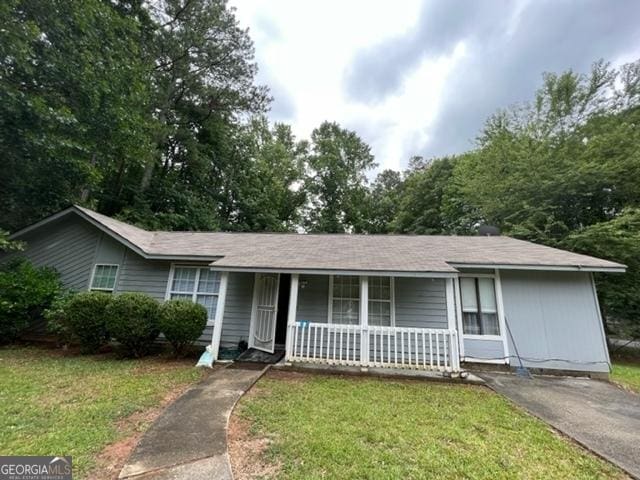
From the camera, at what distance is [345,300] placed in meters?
7.74

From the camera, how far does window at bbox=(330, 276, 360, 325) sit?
762cm

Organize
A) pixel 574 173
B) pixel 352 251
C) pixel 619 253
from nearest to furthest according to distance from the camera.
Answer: pixel 352 251 < pixel 619 253 < pixel 574 173

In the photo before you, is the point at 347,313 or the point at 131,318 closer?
the point at 131,318

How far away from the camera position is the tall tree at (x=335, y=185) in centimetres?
2634

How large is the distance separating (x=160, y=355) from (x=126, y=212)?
1053 centimetres

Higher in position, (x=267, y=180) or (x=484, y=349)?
(x=267, y=180)

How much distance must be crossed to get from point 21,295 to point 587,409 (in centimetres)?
1271

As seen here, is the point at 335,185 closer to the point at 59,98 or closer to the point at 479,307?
the point at 59,98

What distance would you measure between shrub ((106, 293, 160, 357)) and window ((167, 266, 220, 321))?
60.4 inches

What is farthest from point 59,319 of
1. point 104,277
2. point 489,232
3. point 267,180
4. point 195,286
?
point 267,180

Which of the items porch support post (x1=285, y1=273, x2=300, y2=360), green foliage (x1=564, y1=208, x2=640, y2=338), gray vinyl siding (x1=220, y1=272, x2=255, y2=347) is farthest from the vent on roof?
gray vinyl siding (x1=220, y1=272, x2=255, y2=347)

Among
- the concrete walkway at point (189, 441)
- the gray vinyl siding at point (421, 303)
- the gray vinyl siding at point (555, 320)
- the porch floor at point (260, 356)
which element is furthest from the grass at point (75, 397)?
the gray vinyl siding at point (555, 320)

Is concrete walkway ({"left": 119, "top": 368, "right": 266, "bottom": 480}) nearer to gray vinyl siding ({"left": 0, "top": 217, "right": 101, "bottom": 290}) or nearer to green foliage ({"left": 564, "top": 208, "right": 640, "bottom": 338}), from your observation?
gray vinyl siding ({"left": 0, "top": 217, "right": 101, "bottom": 290})

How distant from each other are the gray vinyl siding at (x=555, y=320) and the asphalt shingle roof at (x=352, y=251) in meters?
0.62
